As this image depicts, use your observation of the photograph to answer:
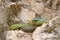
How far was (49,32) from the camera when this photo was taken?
3.85 ft

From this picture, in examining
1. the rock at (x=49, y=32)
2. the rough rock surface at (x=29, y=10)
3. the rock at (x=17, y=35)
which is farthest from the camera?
the rough rock surface at (x=29, y=10)

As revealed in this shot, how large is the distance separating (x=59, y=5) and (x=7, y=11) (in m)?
0.53

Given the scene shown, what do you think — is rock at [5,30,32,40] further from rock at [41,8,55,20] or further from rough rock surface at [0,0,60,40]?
rock at [41,8,55,20]

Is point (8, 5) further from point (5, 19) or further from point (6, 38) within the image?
point (6, 38)

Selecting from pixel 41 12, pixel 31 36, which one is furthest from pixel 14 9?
pixel 31 36

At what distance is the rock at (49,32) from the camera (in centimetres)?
112

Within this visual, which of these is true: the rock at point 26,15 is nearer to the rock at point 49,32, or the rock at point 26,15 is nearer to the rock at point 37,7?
Answer: the rock at point 37,7

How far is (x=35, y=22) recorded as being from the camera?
4.50ft

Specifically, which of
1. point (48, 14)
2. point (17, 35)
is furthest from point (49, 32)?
point (48, 14)

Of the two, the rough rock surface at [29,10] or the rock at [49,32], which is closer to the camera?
the rock at [49,32]

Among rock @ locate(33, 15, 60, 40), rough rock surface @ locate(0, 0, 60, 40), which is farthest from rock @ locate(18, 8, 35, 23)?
Answer: rock @ locate(33, 15, 60, 40)

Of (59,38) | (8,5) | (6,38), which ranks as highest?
(8,5)

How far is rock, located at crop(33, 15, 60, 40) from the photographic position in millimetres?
1117

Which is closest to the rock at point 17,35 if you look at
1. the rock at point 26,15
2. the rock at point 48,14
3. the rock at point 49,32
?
the rock at point 49,32
